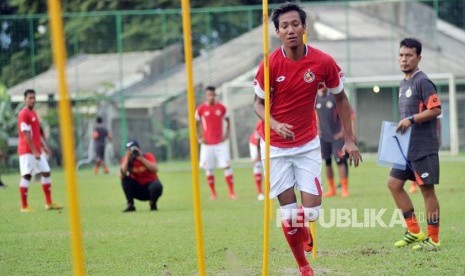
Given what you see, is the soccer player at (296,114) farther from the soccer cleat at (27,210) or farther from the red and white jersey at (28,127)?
the soccer cleat at (27,210)

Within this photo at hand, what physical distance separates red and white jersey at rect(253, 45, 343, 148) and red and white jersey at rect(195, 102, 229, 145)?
406 inches

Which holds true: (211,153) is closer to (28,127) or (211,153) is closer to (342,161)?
(342,161)

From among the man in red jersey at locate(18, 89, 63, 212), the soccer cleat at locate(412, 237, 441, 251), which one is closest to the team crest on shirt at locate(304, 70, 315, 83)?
the soccer cleat at locate(412, 237, 441, 251)

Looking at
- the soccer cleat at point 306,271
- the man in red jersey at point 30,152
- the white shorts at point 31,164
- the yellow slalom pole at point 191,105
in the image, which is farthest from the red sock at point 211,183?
the yellow slalom pole at point 191,105

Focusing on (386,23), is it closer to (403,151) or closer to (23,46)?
(23,46)

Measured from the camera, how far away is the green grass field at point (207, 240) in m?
9.31

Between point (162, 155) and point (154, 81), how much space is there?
3234 mm

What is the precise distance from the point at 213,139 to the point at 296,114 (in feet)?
35.0

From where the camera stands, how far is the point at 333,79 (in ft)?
28.6

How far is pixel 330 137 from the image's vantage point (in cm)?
1842

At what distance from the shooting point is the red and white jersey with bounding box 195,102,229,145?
19.1m

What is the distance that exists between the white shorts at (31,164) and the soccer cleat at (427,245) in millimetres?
8407

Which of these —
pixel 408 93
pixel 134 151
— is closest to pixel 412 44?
pixel 408 93

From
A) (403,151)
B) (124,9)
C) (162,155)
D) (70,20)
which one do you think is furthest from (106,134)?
(403,151)
